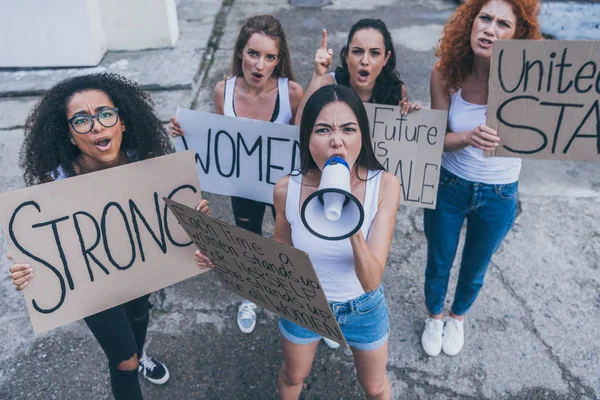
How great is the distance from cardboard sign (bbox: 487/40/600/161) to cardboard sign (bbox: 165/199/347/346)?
3.69 ft

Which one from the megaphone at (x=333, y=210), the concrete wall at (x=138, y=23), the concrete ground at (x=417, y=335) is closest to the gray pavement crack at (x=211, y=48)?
the concrete wall at (x=138, y=23)

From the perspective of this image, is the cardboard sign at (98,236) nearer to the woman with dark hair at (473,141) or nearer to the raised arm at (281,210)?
the raised arm at (281,210)

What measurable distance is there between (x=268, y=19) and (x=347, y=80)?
56 centimetres

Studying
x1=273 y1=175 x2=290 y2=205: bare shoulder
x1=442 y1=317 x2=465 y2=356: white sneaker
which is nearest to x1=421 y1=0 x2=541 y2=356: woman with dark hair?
x1=442 y1=317 x2=465 y2=356: white sneaker

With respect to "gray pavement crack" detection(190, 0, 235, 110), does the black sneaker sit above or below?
below

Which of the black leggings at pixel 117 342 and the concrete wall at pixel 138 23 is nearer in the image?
the black leggings at pixel 117 342

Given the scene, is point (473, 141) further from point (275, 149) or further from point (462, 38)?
point (275, 149)

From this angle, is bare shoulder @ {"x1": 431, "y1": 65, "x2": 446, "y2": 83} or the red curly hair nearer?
the red curly hair

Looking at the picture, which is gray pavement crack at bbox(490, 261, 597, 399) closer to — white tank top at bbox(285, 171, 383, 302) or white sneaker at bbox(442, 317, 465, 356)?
white sneaker at bbox(442, 317, 465, 356)

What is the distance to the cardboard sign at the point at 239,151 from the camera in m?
2.64

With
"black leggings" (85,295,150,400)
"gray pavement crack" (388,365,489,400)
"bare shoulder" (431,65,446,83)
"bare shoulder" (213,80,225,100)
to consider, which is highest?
"bare shoulder" (431,65,446,83)

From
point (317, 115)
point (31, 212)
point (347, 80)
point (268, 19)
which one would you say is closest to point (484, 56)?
point (347, 80)

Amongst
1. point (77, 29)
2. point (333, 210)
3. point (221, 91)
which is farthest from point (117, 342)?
point (77, 29)

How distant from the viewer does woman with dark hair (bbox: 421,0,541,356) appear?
7.32ft
